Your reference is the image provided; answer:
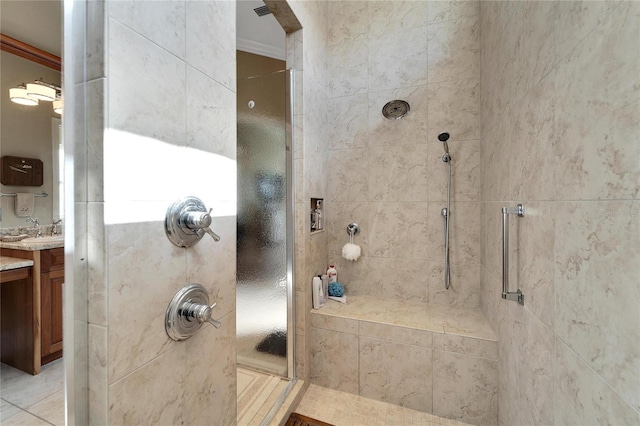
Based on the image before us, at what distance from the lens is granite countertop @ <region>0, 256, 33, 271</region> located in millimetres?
544

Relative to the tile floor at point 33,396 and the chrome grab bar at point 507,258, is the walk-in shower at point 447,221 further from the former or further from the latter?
the tile floor at point 33,396

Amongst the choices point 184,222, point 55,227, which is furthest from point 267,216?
point 55,227

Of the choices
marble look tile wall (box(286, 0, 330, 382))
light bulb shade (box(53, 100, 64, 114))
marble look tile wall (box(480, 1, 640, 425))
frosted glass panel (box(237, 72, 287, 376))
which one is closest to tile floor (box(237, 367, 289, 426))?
frosted glass panel (box(237, 72, 287, 376))

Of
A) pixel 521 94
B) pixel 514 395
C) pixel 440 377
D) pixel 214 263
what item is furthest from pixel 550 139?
pixel 440 377

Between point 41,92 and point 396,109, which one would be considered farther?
point 396,109

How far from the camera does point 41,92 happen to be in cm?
59

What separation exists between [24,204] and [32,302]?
218mm

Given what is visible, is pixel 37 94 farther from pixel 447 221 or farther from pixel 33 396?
pixel 447 221

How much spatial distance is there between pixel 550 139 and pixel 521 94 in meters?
0.38

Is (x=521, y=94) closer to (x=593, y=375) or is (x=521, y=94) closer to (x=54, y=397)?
(x=593, y=375)

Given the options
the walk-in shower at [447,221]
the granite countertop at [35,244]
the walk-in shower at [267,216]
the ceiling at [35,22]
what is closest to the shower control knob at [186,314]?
the granite countertop at [35,244]

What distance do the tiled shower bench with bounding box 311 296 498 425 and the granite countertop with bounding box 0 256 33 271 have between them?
1.52 meters

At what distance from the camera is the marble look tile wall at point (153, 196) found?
0.63m

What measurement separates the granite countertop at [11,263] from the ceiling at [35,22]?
0.46 meters
